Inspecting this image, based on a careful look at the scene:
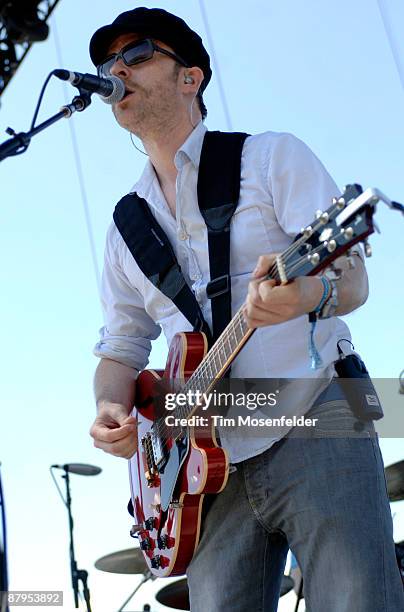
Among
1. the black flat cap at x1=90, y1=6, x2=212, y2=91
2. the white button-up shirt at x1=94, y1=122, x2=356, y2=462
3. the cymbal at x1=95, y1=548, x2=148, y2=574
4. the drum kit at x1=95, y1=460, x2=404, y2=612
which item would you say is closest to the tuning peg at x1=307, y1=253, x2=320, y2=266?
the white button-up shirt at x1=94, y1=122, x2=356, y2=462

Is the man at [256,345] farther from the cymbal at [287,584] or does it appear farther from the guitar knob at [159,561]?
the cymbal at [287,584]

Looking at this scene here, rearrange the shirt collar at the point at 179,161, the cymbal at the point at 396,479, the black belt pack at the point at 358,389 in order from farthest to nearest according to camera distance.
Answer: the cymbal at the point at 396,479
the shirt collar at the point at 179,161
the black belt pack at the point at 358,389

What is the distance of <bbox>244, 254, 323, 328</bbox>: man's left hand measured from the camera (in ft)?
6.39

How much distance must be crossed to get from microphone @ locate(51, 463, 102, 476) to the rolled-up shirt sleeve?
345 centimetres

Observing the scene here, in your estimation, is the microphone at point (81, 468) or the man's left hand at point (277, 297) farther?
the microphone at point (81, 468)

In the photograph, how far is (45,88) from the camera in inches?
98.3

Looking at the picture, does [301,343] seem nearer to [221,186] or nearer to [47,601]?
[221,186]

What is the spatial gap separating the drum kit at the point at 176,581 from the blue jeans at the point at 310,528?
5.78 ft

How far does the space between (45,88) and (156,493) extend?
1181 millimetres

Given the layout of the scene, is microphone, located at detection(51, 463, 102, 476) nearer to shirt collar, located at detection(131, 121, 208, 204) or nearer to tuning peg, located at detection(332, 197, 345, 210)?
shirt collar, located at detection(131, 121, 208, 204)

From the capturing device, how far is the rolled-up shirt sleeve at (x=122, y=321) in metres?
2.97

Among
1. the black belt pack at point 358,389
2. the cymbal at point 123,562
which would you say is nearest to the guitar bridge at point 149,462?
the black belt pack at point 358,389

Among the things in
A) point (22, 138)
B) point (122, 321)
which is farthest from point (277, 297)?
point (122, 321)

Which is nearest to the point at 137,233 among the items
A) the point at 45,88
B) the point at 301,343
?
the point at 45,88
